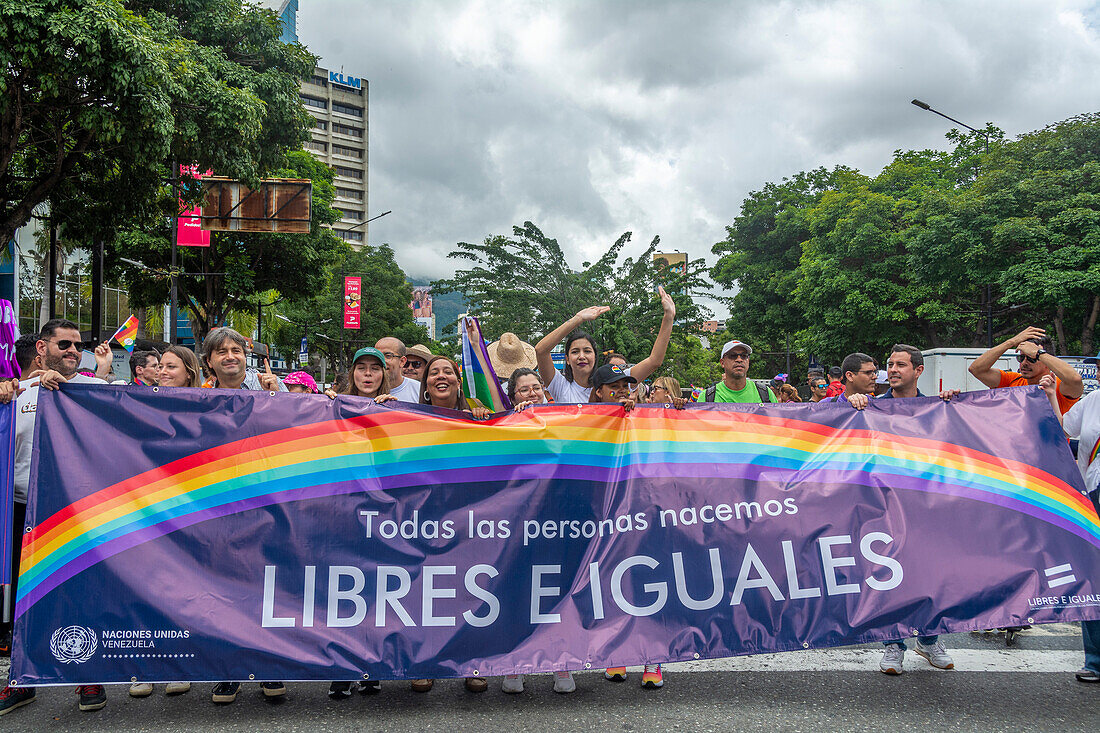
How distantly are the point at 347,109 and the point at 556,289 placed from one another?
274 ft

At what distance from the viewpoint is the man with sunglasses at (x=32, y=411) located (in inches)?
145

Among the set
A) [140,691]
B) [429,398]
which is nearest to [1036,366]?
[429,398]

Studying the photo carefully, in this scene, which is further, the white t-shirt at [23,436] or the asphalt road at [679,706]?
the white t-shirt at [23,436]

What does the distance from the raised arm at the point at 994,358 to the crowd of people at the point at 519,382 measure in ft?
0.03

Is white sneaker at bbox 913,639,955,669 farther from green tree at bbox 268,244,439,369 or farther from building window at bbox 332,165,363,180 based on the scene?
building window at bbox 332,165,363,180

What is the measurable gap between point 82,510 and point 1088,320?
27.2m

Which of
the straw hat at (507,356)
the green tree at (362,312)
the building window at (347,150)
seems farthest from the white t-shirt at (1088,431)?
the building window at (347,150)

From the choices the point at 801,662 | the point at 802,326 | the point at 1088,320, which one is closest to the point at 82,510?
the point at 801,662

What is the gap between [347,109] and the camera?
315 ft

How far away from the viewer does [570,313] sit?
868 inches

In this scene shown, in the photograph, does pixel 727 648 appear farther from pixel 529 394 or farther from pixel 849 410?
pixel 529 394

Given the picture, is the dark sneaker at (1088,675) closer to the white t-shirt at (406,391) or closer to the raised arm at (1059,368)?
the raised arm at (1059,368)

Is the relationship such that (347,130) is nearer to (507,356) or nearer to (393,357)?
(507,356)

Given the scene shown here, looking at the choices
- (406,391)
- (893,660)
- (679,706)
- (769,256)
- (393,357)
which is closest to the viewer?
(679,706)
